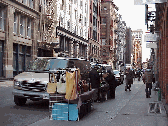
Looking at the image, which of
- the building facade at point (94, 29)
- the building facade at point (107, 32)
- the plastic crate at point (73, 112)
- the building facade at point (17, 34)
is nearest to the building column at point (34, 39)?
the building facade at point (17, 34)

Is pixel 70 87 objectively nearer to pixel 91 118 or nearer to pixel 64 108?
pixel 64 108

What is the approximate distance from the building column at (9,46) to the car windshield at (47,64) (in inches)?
658

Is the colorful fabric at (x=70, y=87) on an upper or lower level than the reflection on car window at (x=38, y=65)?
lower

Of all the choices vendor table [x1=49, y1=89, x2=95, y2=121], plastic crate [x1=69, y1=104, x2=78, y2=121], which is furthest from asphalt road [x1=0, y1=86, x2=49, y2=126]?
plastic crate [x1=69, y1=104, x2=78, y2=121]

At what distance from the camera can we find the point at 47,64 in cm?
1269

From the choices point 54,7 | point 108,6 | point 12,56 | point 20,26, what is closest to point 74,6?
point 54,7

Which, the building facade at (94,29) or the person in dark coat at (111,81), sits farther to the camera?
the building facade at (94,29)

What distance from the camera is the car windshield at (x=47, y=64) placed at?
491 inches

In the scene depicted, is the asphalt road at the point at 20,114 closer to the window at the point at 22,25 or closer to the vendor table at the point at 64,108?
the vendor table at the point at 64,108

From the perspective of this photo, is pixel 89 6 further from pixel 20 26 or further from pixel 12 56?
pixel 12 56

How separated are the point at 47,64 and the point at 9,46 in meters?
17.8

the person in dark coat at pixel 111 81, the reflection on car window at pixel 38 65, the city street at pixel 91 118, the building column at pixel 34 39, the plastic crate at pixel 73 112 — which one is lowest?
the city street at pixel 91 118

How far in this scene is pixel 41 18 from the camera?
122ft

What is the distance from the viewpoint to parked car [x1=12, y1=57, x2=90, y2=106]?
10953 millimetres
